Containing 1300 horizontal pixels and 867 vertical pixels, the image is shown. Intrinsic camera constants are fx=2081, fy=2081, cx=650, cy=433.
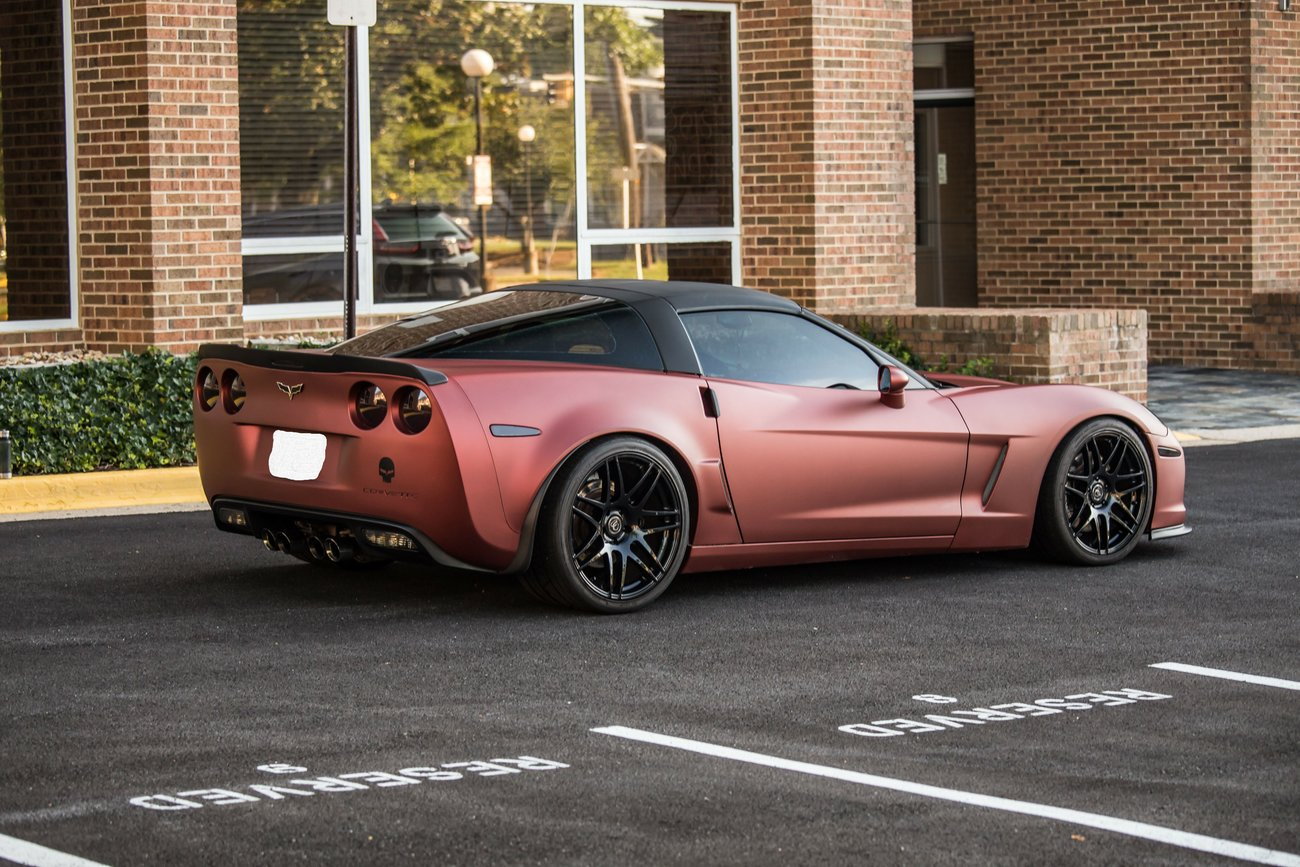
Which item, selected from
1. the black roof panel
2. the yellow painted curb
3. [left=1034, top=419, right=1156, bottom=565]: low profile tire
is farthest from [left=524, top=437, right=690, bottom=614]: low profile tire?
the yellow painted curb

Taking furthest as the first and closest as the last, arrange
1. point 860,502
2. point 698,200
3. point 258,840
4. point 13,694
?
point 698,200, point 860,502, point 13,694, point 258,840

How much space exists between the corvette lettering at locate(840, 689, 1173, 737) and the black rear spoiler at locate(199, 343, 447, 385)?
2.28 meters

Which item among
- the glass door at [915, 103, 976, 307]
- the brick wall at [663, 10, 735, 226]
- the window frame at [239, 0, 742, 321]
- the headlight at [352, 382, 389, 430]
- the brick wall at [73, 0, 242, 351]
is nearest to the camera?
the headlight at [352, 382, 389, 430]

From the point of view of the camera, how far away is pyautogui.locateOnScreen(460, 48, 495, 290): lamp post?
15.6m

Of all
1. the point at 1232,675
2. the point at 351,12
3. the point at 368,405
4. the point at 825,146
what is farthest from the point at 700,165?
the point at 1232,675

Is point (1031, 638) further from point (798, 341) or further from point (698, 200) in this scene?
point (698, 200)

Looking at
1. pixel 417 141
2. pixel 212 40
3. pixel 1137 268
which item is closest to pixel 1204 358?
pixel 1137 268

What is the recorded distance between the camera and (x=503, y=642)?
24.3 feet

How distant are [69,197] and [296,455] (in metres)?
7.02

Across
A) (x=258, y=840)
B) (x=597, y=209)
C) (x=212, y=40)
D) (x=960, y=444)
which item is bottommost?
(x=258, y=840)

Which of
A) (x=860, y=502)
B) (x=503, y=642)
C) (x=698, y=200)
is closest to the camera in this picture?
(x=503, y=642)

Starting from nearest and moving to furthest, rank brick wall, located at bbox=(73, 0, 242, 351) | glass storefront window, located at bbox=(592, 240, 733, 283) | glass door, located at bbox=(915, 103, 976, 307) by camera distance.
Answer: brick wall, located at bbox=(73, 0, 242, 351) < glass storefront window, located at bbox=(592, 240, 733, 283) < glass door, located at bbox=(915, 103, 976, 307)

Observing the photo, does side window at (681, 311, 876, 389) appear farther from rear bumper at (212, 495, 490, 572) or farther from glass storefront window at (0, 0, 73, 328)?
glass storefront window at (0, 0, 73, 328)

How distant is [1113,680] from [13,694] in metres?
3.52
